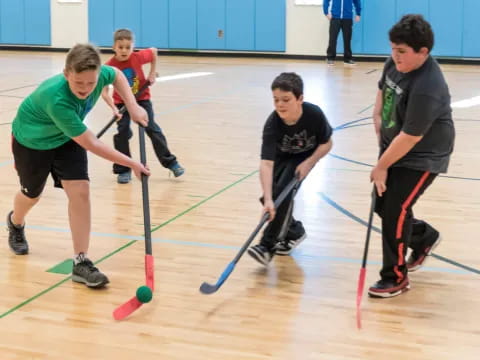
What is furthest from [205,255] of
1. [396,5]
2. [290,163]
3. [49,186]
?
[396,5]

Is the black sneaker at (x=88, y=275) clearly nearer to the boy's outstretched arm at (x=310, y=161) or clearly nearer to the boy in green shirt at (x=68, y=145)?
the boy in green shirt at (x=68, y=145)

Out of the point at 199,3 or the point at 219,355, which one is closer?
the point at 219,355

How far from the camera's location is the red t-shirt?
5172 mm

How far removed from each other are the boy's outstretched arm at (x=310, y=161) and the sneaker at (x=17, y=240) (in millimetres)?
1382

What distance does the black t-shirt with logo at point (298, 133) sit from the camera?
342 centimetres

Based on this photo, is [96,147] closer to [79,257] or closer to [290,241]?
[79,257]

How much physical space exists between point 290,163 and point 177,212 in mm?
1152

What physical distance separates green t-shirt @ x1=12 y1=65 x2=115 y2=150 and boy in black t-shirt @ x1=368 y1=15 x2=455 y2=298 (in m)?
1.20

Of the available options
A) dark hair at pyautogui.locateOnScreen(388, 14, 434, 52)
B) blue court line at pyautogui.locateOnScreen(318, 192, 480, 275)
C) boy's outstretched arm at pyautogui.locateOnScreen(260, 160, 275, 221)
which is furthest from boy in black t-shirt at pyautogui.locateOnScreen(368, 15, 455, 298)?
boy's outstretched arm at pyautogui.locateOnScreen(260, 160, 275, 221)

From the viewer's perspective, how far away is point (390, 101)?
3076 millimetres

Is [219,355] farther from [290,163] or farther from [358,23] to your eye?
[358,23]

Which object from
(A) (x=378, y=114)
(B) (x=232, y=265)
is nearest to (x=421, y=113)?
(A) (x=378, y=114)

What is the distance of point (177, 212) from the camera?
14.8 feet

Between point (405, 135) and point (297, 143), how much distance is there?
718 millimetres
